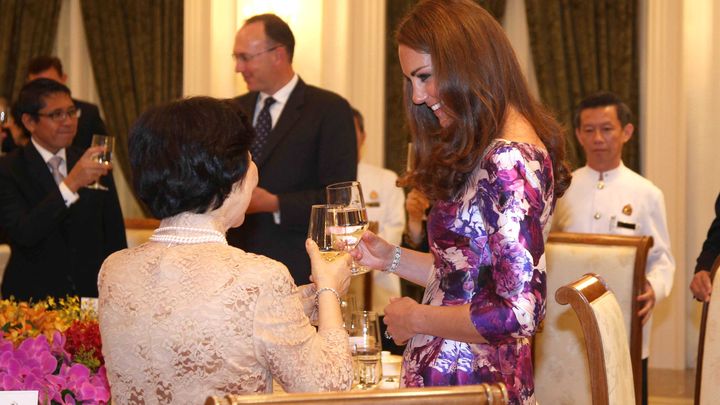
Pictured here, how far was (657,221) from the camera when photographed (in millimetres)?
5227

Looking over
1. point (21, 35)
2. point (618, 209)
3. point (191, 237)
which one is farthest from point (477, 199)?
point (21, 35)

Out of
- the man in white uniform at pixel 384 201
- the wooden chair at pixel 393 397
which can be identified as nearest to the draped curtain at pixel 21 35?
the man in white uniform at pixel 384 201

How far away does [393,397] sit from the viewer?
1667mm

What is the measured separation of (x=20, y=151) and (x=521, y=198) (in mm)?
3083

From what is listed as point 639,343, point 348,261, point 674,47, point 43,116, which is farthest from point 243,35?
point 674,47

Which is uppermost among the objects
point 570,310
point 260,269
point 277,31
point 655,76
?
point 277,31

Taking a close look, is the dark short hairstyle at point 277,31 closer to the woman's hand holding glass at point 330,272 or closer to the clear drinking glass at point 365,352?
the clear drinking glass at point 365,352

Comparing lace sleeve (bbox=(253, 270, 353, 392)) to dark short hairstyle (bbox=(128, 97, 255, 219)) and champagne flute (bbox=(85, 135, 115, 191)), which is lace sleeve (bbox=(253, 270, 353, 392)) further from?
champagne flute (bbox=(85, 135, 115, 191))

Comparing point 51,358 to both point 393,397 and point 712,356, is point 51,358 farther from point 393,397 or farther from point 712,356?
point 712,356

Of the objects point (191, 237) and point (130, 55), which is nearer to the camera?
point (191, 237)

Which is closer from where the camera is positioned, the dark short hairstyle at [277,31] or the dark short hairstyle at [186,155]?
the dark short hairstyle at [186,155]

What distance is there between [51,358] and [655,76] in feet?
18.3

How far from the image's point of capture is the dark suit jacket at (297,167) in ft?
14.4

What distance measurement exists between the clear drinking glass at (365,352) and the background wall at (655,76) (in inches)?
187
